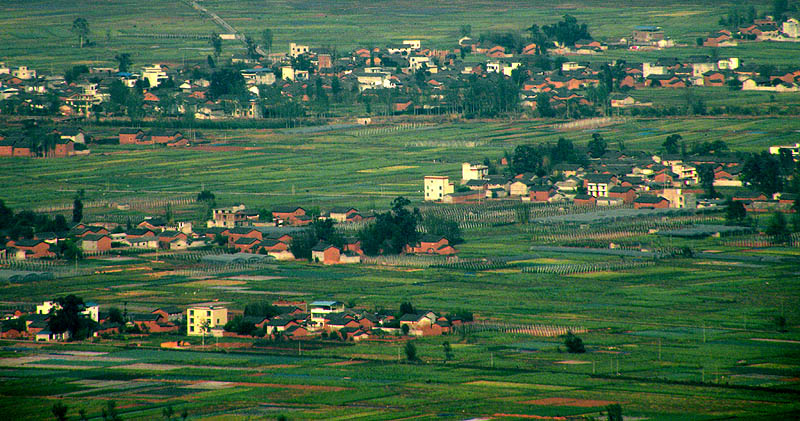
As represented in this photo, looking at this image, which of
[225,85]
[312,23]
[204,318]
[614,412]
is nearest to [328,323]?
[204,318]

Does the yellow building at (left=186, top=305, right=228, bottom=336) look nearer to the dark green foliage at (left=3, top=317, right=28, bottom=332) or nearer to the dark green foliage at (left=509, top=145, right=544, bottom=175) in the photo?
the dark green foliage at (left=3, top=317, right=28, bottom=332)

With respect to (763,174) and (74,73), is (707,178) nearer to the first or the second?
(763,174)

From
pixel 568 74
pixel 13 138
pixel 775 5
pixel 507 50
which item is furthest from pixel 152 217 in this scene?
pixel 775 5

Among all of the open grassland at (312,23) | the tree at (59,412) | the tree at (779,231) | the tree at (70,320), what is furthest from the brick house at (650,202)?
the open grassland at (312,23)

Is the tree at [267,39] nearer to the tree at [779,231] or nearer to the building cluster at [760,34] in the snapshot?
the building cluster at [760,34]

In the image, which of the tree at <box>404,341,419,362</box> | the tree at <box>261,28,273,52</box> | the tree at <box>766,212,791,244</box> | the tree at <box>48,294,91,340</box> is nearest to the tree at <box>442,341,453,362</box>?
the tree at <box>404,341,419,362</box>

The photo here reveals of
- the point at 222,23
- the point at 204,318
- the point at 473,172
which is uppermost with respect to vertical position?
the point at 222,23

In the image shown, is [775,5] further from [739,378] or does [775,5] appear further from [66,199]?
[739,378]
